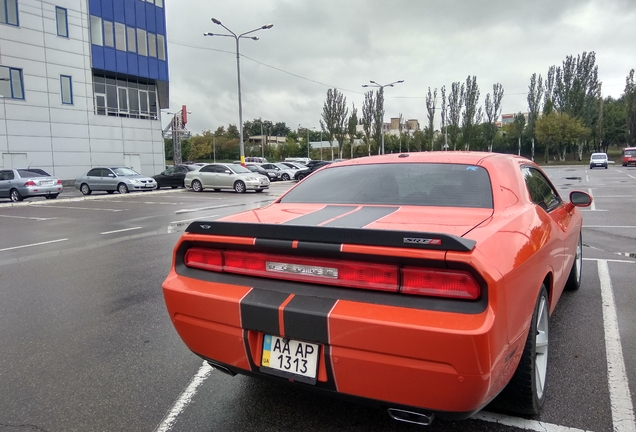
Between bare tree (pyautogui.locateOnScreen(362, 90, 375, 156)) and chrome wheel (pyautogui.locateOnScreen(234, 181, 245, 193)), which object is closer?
chrome wheel (pyautogui.locateOnScreen(234, 181, 245, 193))

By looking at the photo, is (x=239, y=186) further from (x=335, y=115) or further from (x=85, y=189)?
(x=335, y=115)

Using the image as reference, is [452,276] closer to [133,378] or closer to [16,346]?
[133,378]

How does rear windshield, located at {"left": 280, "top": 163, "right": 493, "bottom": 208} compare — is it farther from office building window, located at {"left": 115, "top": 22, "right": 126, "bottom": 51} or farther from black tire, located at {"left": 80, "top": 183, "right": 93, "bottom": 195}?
office building window, located at {"left": 115, "top": 22, "right": 126, "bottom": 51}

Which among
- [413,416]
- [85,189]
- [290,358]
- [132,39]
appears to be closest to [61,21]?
[132,39]

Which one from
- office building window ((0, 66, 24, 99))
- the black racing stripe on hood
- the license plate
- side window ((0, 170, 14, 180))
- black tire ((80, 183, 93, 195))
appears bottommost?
black tire ((80, 183, 93, 195))

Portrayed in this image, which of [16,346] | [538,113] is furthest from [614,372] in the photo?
[538,113]

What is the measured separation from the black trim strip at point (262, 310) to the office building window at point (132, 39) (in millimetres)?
36384

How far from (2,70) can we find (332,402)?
32146 mm

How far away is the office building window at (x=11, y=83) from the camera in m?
27.2

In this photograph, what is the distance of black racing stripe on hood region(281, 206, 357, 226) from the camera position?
256 cm

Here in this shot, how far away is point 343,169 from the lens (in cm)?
384

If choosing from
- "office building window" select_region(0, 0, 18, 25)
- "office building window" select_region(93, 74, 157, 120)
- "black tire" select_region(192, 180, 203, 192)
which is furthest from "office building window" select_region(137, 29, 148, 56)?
"black tire" select_region(192, 180, 203, 192)

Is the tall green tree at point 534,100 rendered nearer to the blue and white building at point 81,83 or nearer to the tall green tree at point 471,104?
the tall green tree at point 471,104

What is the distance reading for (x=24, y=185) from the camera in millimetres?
19703
